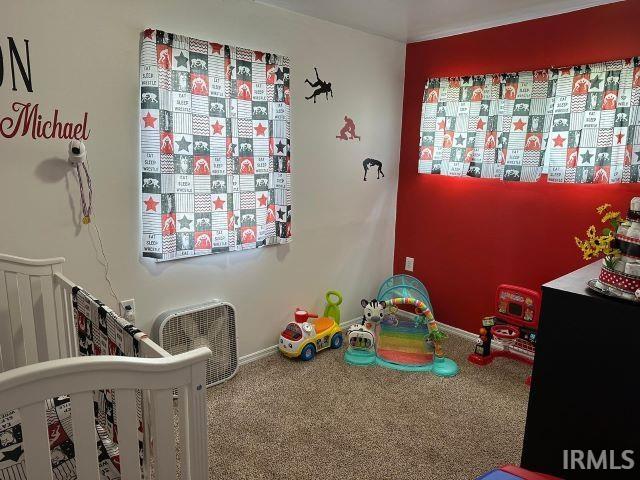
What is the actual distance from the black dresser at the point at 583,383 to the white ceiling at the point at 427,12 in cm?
182

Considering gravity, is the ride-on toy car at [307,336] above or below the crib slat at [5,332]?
below

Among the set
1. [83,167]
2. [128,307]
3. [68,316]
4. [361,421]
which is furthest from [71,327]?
[361,421]

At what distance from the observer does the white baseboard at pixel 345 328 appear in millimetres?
2920

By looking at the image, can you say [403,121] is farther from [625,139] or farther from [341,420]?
[341,420]

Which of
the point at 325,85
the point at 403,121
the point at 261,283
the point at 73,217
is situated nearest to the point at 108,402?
the point at 73,217

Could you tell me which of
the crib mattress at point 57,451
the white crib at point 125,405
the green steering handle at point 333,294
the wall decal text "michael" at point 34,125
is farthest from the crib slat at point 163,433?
the green steering handle at point 333,294

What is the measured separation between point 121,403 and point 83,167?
1460 millimetres

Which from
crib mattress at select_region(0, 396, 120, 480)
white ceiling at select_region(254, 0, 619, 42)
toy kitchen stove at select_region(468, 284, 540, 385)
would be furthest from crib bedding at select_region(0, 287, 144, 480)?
toy kitchen stove at select_region(468, 284, 540, 385)

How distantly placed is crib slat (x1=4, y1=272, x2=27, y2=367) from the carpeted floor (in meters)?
0.94

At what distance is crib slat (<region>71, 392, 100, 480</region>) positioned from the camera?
0.95 metres

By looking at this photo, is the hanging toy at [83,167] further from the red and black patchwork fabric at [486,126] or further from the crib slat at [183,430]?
the red and black patchwork fabric at [486,126]

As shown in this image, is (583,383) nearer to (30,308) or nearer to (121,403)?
(121,403)

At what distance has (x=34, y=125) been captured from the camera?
1920mm

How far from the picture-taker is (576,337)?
61.9 inches
